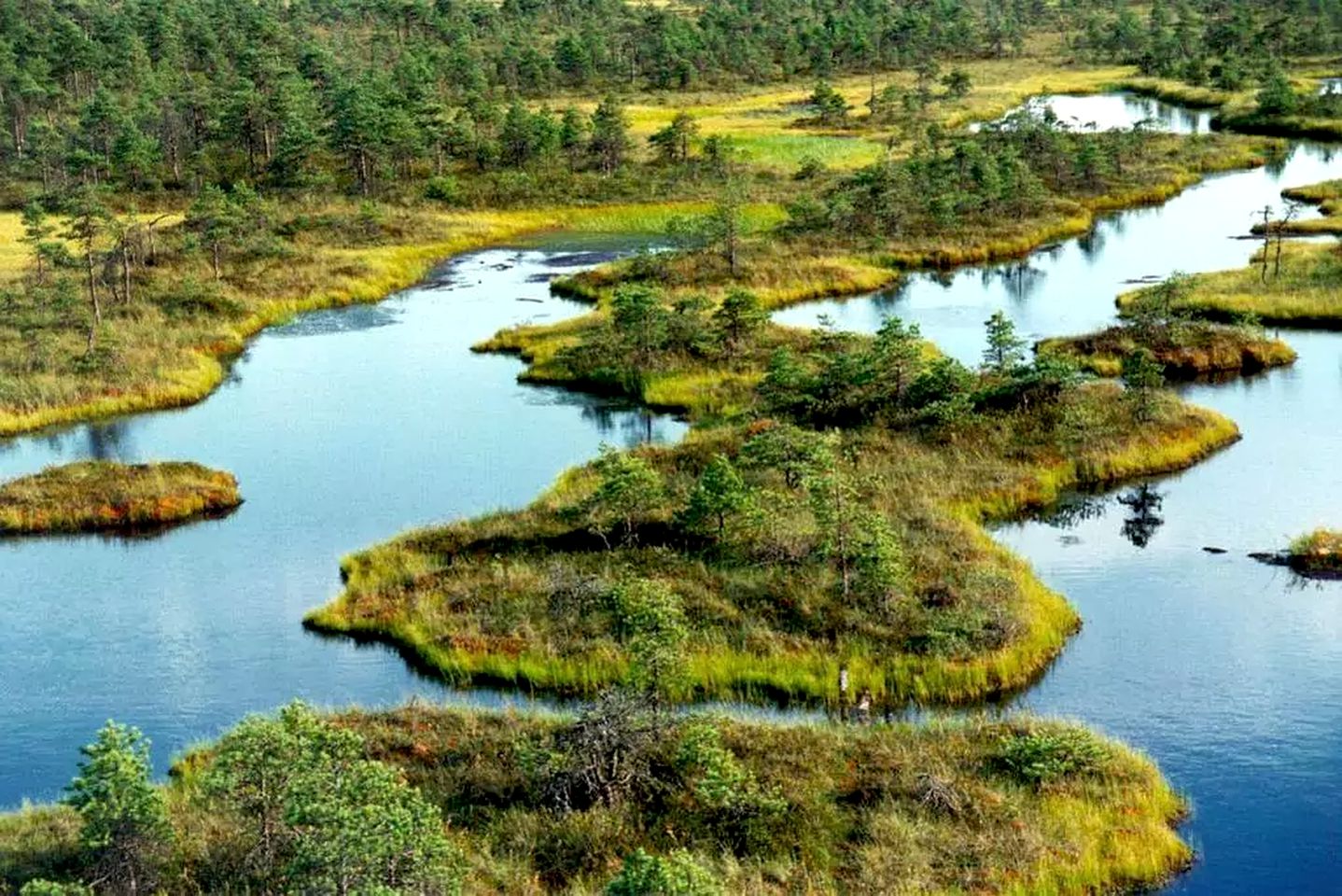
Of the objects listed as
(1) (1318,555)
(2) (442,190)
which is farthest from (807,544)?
(2) (442,190)

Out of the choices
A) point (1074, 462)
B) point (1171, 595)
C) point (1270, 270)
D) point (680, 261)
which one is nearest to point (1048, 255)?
point (1270, 270)

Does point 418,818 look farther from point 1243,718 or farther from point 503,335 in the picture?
point 503,335

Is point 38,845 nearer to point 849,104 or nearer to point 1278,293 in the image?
point 1278,293

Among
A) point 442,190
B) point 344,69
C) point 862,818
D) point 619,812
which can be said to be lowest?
point 862,818

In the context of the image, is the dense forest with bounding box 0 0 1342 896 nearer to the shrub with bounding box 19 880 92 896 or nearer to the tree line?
the shrub with bounding box 19 880 92 896

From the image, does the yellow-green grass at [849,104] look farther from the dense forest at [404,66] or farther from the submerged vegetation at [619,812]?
the submerged vegetation at [619,812]
